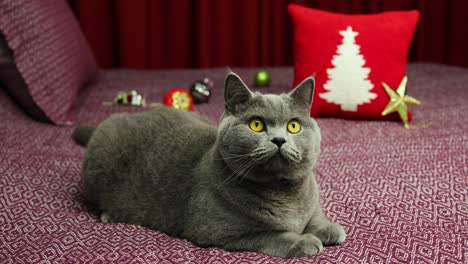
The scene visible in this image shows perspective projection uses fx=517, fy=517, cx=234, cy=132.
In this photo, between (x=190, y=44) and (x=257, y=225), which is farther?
(x=190, y=44)

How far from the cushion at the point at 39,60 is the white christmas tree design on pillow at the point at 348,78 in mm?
918

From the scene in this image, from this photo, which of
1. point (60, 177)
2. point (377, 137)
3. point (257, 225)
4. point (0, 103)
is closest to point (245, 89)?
point (257, 225)

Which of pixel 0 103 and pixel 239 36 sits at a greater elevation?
pixel 0 103

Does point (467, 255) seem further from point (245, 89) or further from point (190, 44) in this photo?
point (190, 44)

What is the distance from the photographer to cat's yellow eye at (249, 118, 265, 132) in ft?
3.17

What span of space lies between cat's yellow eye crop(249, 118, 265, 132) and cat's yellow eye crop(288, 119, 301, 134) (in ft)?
0.17

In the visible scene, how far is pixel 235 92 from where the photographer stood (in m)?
1.00

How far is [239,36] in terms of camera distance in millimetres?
3359

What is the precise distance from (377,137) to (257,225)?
79cm

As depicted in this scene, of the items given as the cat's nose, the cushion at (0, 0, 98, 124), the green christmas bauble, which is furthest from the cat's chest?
the green christmas bauble

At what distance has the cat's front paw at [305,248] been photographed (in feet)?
2.98

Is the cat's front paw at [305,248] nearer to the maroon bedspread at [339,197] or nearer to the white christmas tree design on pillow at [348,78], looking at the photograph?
the maroon bedspread at [339,197]

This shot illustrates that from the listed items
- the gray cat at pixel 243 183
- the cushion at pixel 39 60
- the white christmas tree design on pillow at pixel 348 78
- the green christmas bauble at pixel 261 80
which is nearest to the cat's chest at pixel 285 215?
the gray cat at pixel 243 183

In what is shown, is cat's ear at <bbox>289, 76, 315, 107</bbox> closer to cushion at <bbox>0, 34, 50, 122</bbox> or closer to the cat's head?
the cat's head
